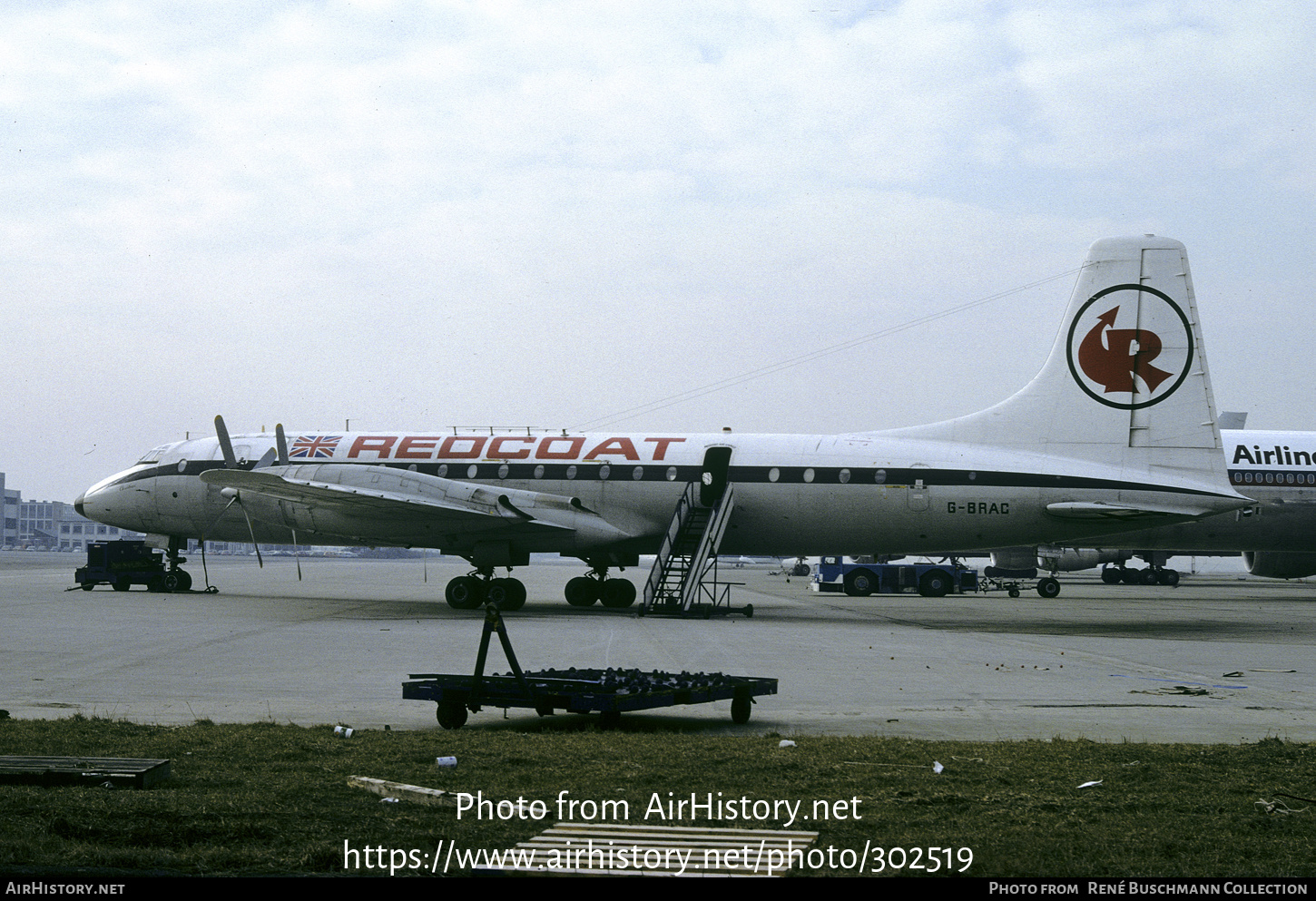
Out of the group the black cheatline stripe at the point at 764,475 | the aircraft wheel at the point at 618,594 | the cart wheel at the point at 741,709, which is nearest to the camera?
the cart wheel at the point at 741,709

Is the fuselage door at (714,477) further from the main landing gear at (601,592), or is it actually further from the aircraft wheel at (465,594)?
the aircraft wheel at (465,594)

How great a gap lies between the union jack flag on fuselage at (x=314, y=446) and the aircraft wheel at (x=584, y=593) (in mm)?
7609

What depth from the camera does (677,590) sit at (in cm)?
2695

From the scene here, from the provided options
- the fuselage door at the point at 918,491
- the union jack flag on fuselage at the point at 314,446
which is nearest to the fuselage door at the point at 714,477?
the fuselage door at the point at 918,491

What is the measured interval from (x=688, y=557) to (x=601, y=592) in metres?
3.80

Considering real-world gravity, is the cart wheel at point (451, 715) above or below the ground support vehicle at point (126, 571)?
below

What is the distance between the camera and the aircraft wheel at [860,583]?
4541 cm

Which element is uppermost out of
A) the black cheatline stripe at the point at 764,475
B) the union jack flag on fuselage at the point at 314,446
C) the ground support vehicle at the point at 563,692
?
the union jack flag on fuselage at the point at 314,446

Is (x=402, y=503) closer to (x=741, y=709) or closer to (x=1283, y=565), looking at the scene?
(x=741, y=709)

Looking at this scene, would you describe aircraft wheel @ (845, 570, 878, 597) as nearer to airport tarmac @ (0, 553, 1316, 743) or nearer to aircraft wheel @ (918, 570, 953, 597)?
aircraft wheel @ (918, 570, 953, 597)

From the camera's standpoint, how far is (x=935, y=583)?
148ft

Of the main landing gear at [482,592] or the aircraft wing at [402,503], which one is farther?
the main landing gear at [482,592]

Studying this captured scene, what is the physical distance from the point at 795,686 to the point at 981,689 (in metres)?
2.34

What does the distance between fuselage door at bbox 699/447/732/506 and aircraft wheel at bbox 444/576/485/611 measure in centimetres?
600
